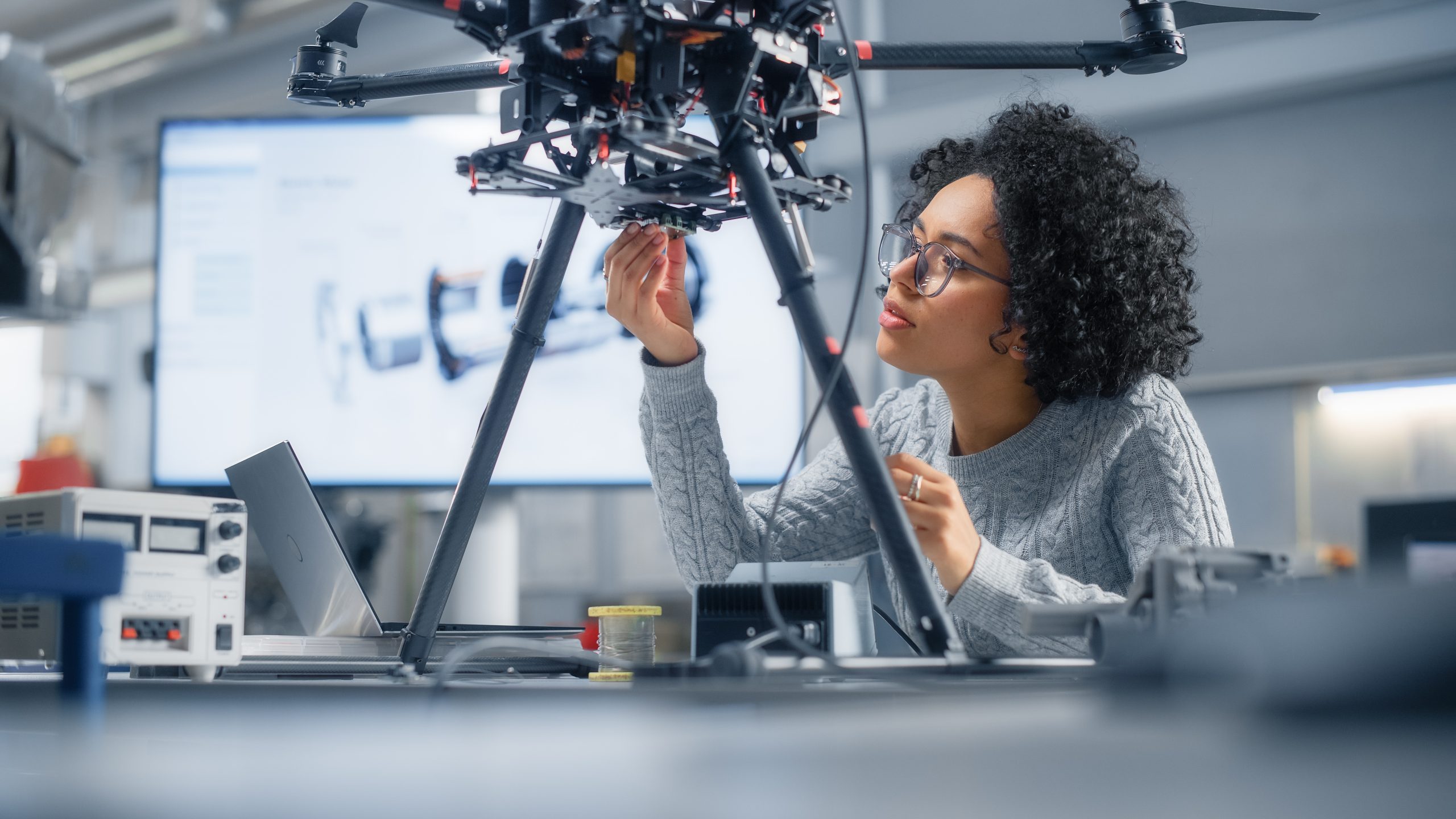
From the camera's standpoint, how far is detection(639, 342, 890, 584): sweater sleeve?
1.16 m

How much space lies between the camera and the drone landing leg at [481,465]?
0.75 meters

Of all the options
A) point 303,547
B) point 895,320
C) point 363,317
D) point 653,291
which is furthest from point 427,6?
point 363,317

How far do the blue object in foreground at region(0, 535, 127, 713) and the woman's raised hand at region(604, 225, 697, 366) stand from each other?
46cm

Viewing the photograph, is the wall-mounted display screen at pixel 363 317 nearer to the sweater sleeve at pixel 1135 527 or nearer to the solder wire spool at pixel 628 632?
the sweater sleeve at pixel 1135 527

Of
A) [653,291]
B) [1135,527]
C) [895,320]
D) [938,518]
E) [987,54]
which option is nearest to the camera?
[987,54]

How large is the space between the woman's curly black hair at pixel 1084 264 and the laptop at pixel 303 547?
0.66 m

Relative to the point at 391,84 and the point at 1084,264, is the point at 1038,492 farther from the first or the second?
the point at 391,84

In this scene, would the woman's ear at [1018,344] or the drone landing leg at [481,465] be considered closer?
the drone landing leg at [481,465]

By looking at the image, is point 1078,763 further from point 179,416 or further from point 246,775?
point 179,416

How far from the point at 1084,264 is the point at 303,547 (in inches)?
34.9

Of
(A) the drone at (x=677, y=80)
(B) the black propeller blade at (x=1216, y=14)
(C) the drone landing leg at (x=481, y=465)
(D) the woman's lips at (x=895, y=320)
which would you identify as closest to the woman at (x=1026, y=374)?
(D) the woman's lips at (x=895, y=320)

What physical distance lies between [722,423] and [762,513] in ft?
1.66

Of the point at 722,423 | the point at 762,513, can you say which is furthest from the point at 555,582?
the point at 762,513

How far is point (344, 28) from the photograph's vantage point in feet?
2.61
